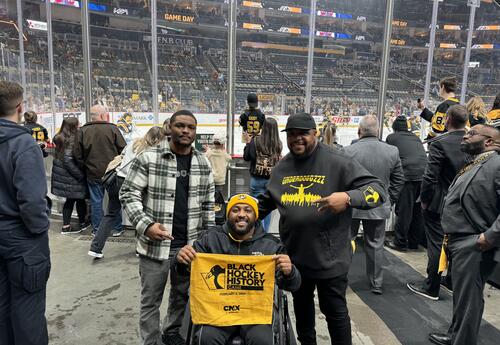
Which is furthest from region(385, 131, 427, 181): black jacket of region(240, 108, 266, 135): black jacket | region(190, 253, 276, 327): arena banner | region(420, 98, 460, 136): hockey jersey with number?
region(190, 253, 276, 327): arena banner

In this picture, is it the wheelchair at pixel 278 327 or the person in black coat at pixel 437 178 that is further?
the person in black coat at pixel 437 178

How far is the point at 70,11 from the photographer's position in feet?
17.4

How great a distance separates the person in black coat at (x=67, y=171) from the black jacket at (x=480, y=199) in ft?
12.1

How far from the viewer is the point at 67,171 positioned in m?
4.35

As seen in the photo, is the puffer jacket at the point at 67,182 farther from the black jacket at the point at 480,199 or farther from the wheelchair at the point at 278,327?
the black jacket at the point at 480,199

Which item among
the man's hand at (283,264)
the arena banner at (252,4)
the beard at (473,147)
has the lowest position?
the man's hand at (283,264)

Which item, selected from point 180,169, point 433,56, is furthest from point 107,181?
point 433,56

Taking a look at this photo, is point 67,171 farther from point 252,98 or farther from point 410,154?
point 410,154

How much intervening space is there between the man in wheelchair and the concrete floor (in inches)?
33.9

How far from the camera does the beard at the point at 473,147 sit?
2.21m

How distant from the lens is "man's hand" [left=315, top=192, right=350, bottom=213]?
174 cm

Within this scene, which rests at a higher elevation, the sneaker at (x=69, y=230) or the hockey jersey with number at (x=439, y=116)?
the hockey jersey with number at (x=439, y=116)

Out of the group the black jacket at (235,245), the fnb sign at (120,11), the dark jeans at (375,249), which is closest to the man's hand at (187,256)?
the black jacket at (235,245)

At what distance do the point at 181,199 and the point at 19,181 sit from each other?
0.78 meters
